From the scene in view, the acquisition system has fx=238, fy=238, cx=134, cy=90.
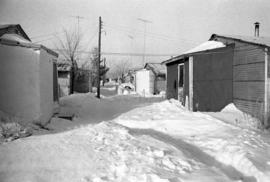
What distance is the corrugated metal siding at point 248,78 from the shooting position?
9891 mm

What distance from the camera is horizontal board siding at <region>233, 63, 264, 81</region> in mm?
9889

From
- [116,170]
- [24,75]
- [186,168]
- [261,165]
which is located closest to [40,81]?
[24,75]

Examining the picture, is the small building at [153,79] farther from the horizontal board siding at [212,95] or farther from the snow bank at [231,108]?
the snow bank at [231,108]

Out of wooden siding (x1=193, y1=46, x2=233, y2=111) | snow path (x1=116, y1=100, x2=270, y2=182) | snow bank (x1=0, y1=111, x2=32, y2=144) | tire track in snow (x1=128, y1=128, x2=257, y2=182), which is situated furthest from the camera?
wooden siding (x1=193, y1=46, x2=233, y2=111)

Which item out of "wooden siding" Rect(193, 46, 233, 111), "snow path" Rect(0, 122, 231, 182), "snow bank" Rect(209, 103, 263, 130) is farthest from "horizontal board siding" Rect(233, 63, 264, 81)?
"snow path" Rect(0, 122, 231, 182)

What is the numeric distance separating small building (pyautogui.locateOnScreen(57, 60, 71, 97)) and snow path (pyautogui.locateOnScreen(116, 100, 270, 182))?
17.5 meters

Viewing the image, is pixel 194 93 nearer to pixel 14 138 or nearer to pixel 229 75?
pixel 229 75

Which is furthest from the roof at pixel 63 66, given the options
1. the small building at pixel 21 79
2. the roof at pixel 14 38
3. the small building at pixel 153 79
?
the small building at pixel 21 79

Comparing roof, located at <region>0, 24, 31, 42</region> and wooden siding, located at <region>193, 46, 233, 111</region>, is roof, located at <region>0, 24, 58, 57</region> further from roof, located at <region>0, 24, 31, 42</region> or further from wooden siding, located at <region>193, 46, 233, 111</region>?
wooden siding, located at <region>193, 46, 233, 111</region>

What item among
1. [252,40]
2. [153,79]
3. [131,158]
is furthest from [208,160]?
[153,79]

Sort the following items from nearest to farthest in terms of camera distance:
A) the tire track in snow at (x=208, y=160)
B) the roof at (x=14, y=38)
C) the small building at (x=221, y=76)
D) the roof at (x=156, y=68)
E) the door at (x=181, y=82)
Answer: the tire track in snow at (x=208, y=160), the roof at (x=14, y=38), the small building at (x=221, y=76), the door at (x=181, y=82), the roof at (x=156, y=68)

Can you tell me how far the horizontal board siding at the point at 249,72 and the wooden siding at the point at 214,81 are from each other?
0.45 meters

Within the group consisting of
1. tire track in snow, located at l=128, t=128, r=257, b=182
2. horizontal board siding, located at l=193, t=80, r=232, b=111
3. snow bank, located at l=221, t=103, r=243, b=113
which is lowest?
tire track in snow, located at l=128, t=128, r=257, b=182

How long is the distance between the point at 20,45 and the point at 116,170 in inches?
232
